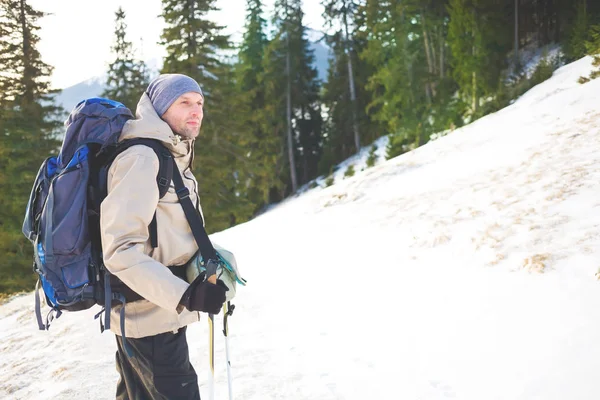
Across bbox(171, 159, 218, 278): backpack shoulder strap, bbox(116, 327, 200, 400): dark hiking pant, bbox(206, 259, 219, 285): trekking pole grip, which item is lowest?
bbox(116, 327, 200, 400): dark hiking pant

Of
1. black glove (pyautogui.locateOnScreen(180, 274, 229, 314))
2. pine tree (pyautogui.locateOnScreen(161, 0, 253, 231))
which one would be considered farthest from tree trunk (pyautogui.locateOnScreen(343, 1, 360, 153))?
black glove (pyautogui.locateOnScreen(180, 274, 229, 314))

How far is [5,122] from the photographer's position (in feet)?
54.6

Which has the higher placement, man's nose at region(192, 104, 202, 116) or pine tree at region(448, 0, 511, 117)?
pine tree at region(448, 0, 511, 117)

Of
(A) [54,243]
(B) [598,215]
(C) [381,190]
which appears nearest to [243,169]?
(C) [381,190]

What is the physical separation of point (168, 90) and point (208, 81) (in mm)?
17040

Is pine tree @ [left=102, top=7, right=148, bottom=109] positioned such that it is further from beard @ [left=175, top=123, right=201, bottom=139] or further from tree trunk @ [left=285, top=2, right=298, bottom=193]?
beard @ [left=175, top=123, right=201, bottom=139]

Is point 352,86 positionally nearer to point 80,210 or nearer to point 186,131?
point 186,131

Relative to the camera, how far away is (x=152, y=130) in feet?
6.99

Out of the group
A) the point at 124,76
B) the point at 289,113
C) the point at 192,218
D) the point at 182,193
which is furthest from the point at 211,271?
the point at 289,113

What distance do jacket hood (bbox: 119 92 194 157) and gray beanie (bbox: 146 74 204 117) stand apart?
5 centimetres

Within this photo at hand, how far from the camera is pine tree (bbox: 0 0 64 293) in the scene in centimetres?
1627

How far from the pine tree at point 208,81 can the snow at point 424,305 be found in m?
10.5

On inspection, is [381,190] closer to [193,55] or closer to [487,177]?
[487,177]

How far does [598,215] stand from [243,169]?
16.7 m
